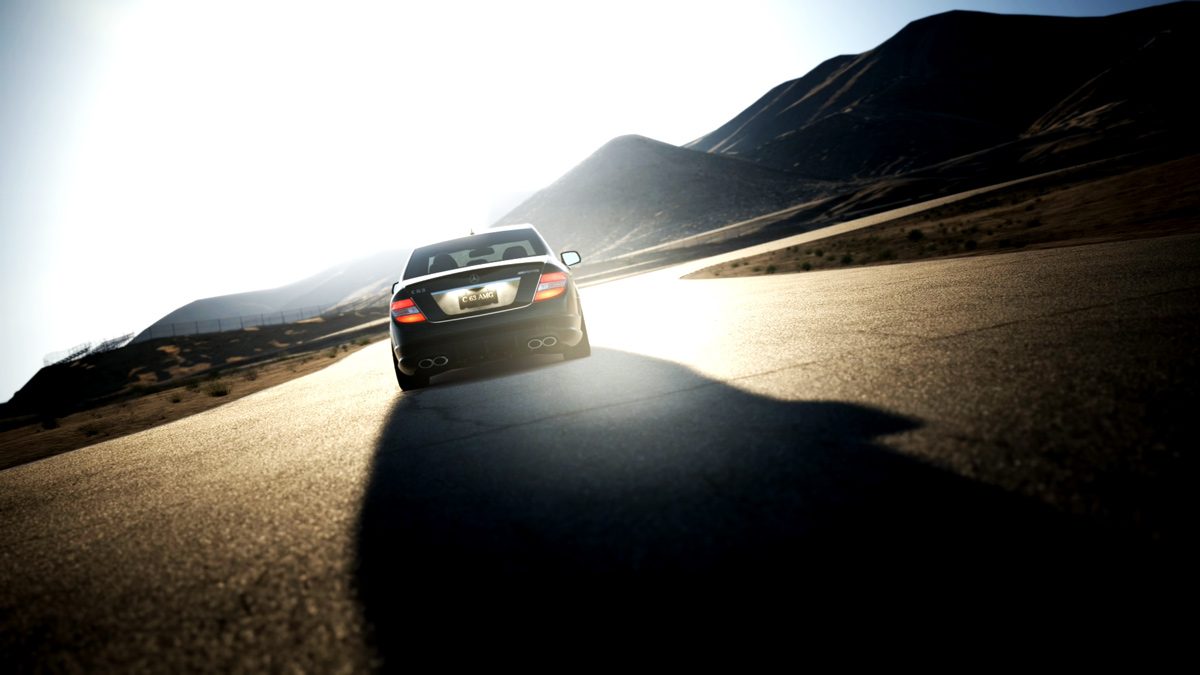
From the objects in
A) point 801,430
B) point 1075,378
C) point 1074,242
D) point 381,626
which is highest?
point 381,626

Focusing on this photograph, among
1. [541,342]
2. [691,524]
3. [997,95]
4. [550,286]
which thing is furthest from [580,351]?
[997,95]

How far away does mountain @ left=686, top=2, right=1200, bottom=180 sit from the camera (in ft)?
301

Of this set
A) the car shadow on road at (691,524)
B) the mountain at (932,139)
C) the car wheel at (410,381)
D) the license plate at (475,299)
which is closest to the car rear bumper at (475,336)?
the license plate at (475,299)

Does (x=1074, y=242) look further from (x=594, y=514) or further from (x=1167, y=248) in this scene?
(x=594, y=514)

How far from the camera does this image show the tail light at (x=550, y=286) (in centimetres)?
A: 505

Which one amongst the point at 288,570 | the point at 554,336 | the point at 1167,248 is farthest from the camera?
the point at 1167,248

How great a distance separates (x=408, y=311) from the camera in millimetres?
4930

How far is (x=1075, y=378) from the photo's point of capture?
2.64m

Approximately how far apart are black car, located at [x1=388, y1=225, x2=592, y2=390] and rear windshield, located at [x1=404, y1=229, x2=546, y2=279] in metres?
1.01

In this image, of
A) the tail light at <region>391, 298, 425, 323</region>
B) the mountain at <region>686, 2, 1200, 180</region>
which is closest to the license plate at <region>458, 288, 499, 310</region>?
the tail light at <region>391, 298, 425, 323</region>

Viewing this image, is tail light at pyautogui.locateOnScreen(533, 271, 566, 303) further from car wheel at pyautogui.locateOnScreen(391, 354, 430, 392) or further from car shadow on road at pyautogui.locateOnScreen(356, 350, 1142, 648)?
car shadow on road at pyautogui.locateOnScreen(356, 350, 1142, 648)

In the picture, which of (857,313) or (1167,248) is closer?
(857,313)

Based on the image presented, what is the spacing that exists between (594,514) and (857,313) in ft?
16.4

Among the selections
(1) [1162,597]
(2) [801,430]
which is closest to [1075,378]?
(2) [801,430]
